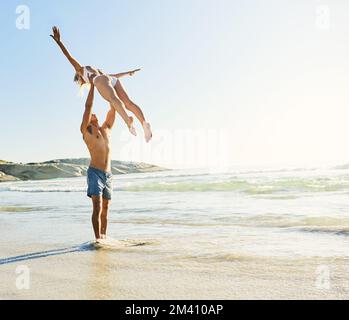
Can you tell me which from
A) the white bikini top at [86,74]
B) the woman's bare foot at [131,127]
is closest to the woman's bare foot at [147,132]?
the woman's bare foot at [131,127]

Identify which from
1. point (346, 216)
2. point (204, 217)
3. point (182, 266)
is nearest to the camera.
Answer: point (182, 266)

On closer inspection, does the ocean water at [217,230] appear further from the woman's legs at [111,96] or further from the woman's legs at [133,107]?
the woman's legs at [111,96]

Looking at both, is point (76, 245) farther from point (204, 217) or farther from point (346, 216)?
point (346, 216)

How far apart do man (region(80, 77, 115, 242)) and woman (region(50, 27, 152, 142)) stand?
0.23 metres

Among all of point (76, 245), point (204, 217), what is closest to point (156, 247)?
point (76, 245)

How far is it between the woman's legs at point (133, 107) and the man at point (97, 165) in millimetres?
524

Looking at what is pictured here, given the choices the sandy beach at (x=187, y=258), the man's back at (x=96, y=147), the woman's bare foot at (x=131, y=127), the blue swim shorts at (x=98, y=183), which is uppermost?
the woman's bare foot at (x=131, y=127)

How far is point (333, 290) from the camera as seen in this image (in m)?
3.34

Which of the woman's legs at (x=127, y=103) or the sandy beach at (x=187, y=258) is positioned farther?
the woman's legs at (x=127, y=103)

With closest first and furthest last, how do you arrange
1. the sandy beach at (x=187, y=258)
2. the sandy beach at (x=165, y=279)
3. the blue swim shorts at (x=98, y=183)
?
the sandy beach at (x=165, y=279)
the sandy beach at (x=187, y=258)
the blue swim shorts at (x=98, y=183)

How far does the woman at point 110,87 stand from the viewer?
5.26 metres

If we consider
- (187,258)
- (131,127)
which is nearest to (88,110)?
(131,127)

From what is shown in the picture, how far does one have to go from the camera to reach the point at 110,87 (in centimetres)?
536
